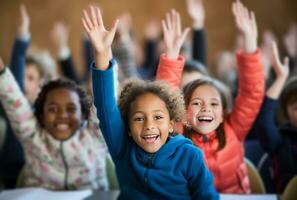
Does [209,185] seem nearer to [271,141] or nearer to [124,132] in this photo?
[124,132]

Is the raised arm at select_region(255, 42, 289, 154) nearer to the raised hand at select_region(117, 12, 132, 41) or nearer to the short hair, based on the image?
the short hair

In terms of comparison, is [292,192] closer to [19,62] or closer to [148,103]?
[148,103]

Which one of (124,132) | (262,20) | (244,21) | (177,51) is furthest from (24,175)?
(262,20)

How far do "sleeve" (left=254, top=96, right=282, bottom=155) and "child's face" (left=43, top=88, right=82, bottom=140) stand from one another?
53cm

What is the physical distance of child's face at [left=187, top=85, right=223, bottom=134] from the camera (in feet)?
3.23

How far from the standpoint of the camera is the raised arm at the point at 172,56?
1.07 meters

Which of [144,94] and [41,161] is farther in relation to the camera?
[41,161]

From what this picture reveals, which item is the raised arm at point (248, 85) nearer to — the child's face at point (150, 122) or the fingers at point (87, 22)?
the child's face at point (150, 122)

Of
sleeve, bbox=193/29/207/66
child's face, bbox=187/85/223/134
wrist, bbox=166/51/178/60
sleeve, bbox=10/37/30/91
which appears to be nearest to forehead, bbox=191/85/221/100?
child's face, bbox=187/85/223/134

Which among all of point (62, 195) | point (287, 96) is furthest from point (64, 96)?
point (287, 96)

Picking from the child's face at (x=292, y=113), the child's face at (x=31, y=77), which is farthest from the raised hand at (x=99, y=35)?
the child's face at (x=31, y=77)

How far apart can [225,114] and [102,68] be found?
35 centimetres

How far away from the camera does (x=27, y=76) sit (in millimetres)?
2062

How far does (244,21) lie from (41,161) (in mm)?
717
